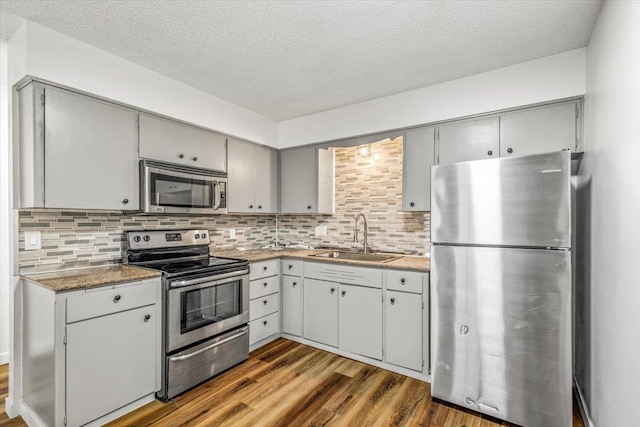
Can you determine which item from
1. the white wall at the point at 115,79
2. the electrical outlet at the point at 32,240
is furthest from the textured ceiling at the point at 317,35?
the electrical outlet at the point at 32,240

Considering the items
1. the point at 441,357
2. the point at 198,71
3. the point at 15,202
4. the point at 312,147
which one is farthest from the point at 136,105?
the point at 441,357

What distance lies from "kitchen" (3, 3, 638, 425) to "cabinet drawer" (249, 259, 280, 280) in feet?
2.22

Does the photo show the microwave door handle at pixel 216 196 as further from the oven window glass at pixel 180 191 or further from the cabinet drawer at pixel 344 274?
the cabinet drawer at pixel 344 274

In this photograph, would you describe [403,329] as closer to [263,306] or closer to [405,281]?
[405,281]

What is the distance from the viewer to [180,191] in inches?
112

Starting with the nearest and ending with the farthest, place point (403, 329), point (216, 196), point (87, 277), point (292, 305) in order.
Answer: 1. point (87, 277)
2. point (403, 329)
3. point (216, 196)
4. point (292, 305)

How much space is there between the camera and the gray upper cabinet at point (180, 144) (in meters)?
2.67

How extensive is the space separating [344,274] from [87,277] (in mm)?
1967

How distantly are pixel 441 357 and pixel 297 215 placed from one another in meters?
2.50

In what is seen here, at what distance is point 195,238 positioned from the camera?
10.7ft

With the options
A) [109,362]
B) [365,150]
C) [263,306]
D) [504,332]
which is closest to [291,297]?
[263,306]

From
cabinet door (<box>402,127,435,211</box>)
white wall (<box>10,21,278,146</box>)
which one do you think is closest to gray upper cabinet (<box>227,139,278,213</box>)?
white wall (<box>10,21,278,146</box>)

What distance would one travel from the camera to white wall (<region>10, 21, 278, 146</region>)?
2.06 meters

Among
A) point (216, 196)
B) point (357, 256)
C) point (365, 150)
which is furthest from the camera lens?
point (365, 150)
